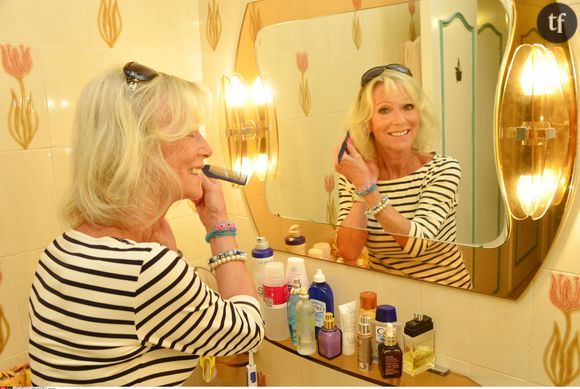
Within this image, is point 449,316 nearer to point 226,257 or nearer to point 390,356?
point 390,356

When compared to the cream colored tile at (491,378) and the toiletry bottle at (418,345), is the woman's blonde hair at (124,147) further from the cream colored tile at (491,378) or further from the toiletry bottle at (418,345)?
the cream colored tile at (491,378)

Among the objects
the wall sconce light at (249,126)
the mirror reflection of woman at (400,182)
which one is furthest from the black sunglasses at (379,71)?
the wall sconce light at (249,126)

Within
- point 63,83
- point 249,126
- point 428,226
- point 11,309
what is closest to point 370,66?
point 428,226

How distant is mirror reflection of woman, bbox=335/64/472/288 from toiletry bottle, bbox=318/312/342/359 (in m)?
0.19

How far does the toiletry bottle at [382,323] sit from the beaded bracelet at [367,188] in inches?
10.7

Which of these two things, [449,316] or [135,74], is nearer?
[135,74]

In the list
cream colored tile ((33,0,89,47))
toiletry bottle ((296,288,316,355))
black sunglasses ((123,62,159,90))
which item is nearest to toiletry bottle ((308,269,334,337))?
toiletry bottle ((296,288,316,355))

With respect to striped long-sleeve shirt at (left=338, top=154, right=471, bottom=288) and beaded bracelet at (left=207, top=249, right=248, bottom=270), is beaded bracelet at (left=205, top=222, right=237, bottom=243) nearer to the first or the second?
beaded bracelet at (left=207, top=249, right=248, bottom=270)

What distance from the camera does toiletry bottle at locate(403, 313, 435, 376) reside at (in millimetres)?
1123

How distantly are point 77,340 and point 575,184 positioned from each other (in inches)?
36.2

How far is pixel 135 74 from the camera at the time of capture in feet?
3.01

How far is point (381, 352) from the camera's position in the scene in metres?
1.12

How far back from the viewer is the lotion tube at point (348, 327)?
125cm

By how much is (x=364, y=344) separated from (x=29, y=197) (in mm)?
943
